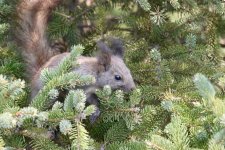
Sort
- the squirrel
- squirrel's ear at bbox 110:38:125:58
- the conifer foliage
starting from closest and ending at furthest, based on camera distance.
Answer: the conifer foliage, the squirrel, squirrel's ear at bbox 110:38:125:58

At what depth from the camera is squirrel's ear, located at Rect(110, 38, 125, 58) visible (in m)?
2.30

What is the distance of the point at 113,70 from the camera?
2266mm

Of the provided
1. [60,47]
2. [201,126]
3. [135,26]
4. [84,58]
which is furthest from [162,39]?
[201,126]

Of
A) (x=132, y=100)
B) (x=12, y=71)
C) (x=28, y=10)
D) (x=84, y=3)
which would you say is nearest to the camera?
(x=132, y=100)

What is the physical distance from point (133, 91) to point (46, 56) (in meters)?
0.72

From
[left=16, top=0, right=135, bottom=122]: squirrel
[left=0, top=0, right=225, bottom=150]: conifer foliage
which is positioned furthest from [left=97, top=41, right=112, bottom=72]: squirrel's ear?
[left=0, top=0, right=225, bottom=150]: conifer foliage

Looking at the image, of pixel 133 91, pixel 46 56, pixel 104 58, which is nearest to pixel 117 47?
pixel 104 58

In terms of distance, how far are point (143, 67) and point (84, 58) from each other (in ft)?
1.09

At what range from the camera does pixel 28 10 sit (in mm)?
2154

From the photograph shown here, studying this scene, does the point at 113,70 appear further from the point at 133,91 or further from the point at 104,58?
the point at 133,91

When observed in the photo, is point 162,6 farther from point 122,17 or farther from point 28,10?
point 28,10

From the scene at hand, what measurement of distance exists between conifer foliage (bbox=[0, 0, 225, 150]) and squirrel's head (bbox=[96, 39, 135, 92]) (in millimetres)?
69

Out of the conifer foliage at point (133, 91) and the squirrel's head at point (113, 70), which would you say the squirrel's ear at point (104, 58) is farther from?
the conifer foliage at point (133, 91)

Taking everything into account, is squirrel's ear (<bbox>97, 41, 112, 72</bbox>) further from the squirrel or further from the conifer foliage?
the conifer foliage
